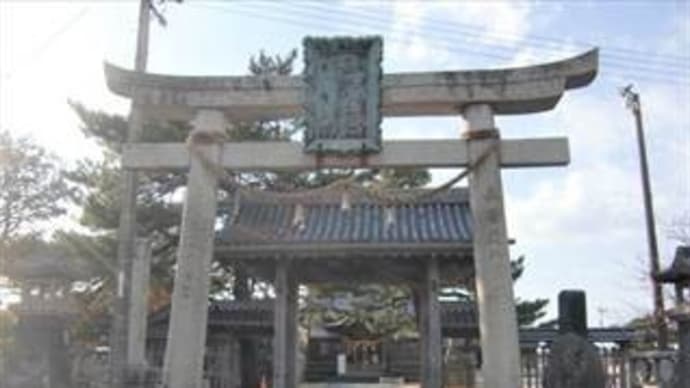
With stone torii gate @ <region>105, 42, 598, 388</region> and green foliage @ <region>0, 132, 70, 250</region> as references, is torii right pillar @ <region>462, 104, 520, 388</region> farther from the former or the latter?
green foliage @ <region>0, 132, 70, 250</region>

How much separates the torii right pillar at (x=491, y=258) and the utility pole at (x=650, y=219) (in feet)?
43.9

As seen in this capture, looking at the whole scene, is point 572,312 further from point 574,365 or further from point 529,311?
point 529,311

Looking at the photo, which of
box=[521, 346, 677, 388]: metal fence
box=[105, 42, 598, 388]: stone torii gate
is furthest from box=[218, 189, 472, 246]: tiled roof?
box=[105, 42, 598, 388]: stone torii gate

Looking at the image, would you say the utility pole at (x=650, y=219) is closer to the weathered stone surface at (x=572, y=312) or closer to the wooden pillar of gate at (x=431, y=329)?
the wooden pillar of gate at (x=431, y=329)

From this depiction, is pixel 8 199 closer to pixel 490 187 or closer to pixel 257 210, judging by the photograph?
pixel 257 210

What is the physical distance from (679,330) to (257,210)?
34.3 feet

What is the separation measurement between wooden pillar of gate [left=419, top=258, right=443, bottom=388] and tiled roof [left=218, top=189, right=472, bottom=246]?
975mm

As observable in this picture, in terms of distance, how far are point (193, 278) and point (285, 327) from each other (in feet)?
25.6

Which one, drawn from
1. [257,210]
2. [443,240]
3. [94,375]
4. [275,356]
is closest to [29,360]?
[94,375]

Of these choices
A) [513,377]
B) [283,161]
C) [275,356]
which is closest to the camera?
[513,377]

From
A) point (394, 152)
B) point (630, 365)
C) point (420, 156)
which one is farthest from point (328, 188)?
point (630, 365)

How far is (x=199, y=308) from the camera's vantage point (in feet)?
36.0

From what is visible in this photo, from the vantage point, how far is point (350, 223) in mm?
20000

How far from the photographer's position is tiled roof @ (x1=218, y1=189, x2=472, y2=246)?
60.2ft
